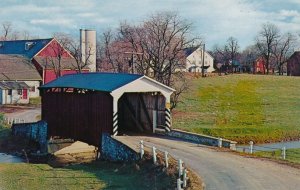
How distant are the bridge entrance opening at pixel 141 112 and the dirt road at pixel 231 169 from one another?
3.95 meters

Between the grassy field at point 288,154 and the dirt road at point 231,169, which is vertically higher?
the dirt road at point 231,169

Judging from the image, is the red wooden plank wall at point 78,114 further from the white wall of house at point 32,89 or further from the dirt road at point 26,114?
the white wall of house at point 32,89

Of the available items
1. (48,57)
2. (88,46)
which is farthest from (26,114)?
(88,46)

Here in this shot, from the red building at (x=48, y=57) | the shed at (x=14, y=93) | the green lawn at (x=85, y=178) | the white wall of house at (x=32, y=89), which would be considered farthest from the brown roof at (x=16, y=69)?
the green lawn at (x=85, y=178)

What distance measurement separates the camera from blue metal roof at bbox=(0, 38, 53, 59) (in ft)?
210

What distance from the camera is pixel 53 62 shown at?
61375 mm

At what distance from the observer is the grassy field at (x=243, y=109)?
111 feet

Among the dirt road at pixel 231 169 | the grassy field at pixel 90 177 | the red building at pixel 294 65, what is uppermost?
the red building at pixel 294 65

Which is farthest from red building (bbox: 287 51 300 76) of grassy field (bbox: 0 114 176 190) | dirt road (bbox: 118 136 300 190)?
grassy field (bbox: 0 114 176 190)

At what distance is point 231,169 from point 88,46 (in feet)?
183

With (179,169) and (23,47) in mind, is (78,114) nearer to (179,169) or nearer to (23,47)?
(179,169)

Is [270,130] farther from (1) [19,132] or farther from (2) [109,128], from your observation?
(1) [19,132]

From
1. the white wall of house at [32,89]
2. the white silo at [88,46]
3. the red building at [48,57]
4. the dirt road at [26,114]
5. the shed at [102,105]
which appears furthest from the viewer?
the white silo at [88,46]

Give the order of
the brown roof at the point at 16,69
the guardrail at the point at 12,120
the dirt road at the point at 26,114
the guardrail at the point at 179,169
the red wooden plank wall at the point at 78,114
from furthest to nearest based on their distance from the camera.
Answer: the brown roof at the point at 16,69 → the dirt road at the point at 26,114 → the guardrail at the point at 12,120 → the red wooden plank wall at the point at 78,114 → the guardrail at the point at 179,169
